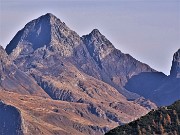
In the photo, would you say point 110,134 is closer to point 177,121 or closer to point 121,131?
point 121,131

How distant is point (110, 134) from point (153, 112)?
6001 millimetres

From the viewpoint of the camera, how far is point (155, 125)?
86.9 meters

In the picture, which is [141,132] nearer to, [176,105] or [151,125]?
[151,125]

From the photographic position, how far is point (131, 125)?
87.7m

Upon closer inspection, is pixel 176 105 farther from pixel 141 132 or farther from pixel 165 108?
pixel 141 132

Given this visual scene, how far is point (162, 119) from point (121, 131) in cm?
466

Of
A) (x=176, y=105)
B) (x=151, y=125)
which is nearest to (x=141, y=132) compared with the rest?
(x=151, y=125)

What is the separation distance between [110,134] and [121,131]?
3.80 feet

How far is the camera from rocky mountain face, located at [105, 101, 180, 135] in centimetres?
8588

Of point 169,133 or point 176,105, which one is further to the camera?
point 176,105

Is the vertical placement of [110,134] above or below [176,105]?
below

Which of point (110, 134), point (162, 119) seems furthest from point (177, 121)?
point (110, 134)

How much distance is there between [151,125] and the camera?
8681cm

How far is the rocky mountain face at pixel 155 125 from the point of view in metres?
85.9
